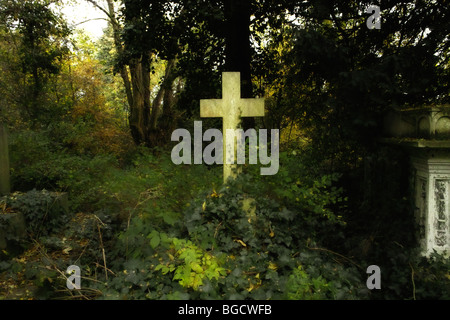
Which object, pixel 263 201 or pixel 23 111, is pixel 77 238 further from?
pixel 23 111

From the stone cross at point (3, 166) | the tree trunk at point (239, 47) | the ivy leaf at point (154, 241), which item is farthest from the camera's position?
the tree trunk at point (239, 47)

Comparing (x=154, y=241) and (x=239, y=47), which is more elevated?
(x=239, y=47)

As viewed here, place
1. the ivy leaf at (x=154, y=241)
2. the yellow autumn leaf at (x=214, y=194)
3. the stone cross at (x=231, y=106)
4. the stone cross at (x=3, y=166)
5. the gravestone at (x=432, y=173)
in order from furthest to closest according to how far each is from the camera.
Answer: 1. the stone cross at (x=3, y=166)
2. the stone cross at (x=231, y=106)
3. the yellow autumn leaf at (x=214, y=194)
4. the gravestone at (x=432, y=173)
5. the ivy leaf at (x=154, y=241)

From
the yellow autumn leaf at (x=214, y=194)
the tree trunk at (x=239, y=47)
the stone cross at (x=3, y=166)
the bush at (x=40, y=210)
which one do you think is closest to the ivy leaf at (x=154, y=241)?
the yellow autumn leaf at (x=214, y=194)

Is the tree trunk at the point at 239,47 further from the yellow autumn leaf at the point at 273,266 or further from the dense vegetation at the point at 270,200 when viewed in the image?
the yellow autumn leaf at the point at 273,266

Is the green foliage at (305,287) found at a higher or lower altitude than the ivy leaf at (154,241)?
lower

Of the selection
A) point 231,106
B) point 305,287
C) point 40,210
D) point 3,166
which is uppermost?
point 231,106

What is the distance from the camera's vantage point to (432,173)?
404 centimetres

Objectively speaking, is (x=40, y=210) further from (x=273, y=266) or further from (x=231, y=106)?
(x=273, y=266)

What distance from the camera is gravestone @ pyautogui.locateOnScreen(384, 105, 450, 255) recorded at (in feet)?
12.9

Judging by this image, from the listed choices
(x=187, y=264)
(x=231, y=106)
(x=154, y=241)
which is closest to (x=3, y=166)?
(x=154, y=241)

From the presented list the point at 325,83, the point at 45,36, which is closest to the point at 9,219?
the point at 325,83

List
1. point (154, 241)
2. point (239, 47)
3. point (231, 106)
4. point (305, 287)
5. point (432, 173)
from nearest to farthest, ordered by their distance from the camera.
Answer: point (305, 287) < point (154, 241) < point (432, 173) < point (231, 106) < point (239, 47)

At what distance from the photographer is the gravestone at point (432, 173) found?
392 centimetres
